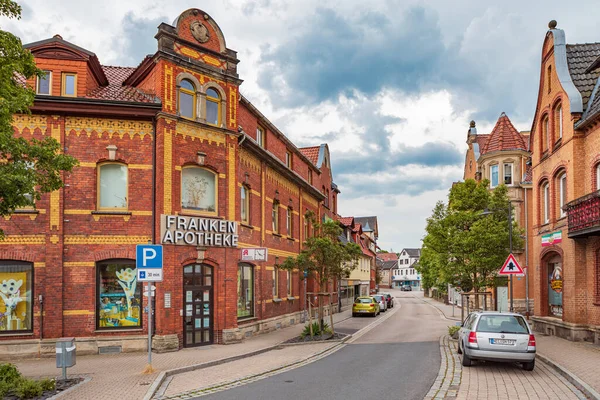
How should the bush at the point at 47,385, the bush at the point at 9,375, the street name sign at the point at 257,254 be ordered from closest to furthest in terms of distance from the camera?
1. the bush at the point at 9,375
2. the bush at the point at 47,385
3. the street name sign at the point at 257,254

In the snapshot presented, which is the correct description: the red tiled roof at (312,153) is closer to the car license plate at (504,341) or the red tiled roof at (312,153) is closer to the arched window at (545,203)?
the arched window at (545,203)

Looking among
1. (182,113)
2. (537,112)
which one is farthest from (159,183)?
(537,112)

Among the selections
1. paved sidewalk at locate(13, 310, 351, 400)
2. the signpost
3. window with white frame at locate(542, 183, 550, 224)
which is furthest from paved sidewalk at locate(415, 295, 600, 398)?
the signpost

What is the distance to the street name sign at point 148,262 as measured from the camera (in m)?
12.8

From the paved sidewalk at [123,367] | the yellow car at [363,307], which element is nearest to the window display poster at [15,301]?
the paved sidewalk at [123,367]

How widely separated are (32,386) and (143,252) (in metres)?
3.67

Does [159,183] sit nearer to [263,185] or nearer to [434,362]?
[263,185]

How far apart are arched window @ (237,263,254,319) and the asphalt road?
437cm

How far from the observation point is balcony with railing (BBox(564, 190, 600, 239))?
56.5 ft

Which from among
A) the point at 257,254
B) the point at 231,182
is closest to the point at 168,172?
the point at 231,182

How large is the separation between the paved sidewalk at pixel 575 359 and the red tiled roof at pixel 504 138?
21.4 metres

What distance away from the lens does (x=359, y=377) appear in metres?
12.6

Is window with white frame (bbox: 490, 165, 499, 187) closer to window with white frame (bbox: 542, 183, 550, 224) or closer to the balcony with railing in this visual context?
window with white frame (bbox: 542, 183, 550, 224)

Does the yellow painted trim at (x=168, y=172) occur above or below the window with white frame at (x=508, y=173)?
below
